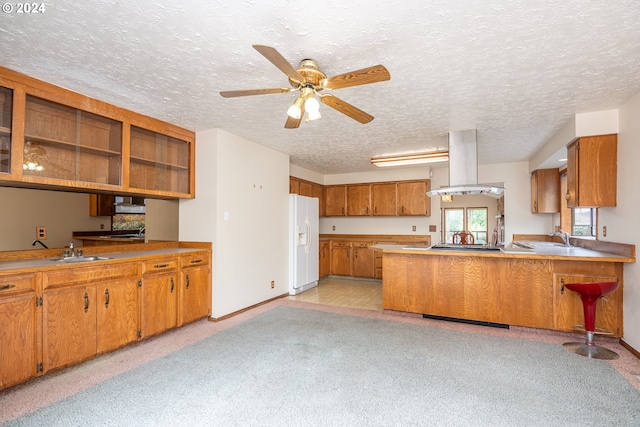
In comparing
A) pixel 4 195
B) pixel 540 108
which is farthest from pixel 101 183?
pixel 540 108

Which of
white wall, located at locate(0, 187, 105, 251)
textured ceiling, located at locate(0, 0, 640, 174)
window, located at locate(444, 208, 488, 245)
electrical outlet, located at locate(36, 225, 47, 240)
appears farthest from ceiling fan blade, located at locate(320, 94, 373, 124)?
window, located at locate(444, 208, 488, 245)

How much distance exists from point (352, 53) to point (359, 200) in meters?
4.76

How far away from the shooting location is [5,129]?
235 centimetres

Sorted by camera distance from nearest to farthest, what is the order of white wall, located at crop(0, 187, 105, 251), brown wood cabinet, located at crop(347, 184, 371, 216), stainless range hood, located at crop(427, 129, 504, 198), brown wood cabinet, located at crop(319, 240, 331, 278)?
1. white wall, located at crop(0, 187, 105, 251)
2. stainless range hood, located at crop(427, 129, 504, 198)
3. brown wood cabinet, located at crop(319, 240, 331, 278)
4. brown wood cabinet, located at crop(347, 184, 371, 216)

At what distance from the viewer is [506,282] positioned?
348 centimetres

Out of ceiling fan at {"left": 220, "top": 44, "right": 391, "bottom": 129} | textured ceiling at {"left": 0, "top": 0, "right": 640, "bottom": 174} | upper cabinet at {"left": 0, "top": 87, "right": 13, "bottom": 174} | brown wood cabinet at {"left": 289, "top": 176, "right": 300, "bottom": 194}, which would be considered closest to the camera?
textured ceiling at {"left": 0, "top": 0, "right": 640, "bottom": 174}

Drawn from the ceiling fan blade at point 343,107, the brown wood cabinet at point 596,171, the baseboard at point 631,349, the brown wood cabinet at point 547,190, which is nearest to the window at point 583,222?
the brown wood cabinet at point 547,190

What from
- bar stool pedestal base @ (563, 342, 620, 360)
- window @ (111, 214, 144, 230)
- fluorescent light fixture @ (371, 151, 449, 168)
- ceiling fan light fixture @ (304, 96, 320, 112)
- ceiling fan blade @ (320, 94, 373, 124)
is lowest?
bar stool pedestal base @ (563, 342, 620, 360)

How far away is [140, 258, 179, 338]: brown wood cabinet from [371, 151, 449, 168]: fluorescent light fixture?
353cm

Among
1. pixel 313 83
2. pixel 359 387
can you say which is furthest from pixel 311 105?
pixel 359 387

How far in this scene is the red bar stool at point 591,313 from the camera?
9.14 ft

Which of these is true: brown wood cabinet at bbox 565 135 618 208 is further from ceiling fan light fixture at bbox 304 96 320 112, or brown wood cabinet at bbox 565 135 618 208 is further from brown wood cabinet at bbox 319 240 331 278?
brown wood cabinet at bbox 319 240 331 278

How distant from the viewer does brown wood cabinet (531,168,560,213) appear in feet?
16.0

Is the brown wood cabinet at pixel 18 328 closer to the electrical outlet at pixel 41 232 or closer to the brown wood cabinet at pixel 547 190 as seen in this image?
the electrical outlet at pixel 41 232
